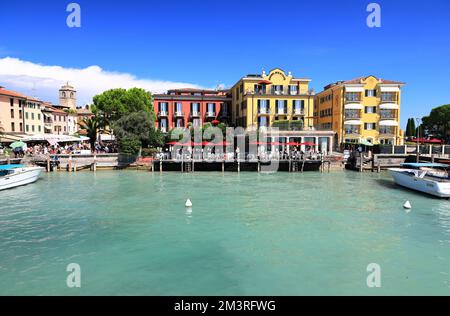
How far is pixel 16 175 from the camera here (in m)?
30.4

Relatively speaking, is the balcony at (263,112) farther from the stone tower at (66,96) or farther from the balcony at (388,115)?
the stone tower at (66,96)

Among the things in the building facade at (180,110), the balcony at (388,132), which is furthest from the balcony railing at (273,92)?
the balcony at (388,132)

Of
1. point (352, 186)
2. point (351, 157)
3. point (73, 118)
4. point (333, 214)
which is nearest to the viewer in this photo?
point (333, 214)

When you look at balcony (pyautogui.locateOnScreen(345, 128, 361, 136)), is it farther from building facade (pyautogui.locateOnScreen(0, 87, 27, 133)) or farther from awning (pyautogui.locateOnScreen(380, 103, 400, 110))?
building facade (pyautogui.locateOnScreen(0, 87, 27, 133))

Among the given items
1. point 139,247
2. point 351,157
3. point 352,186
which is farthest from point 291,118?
point 139,247

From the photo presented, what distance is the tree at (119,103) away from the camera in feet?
174

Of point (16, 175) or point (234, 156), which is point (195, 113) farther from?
point (16, 175)

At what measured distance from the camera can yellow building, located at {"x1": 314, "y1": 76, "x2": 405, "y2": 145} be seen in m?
53.6

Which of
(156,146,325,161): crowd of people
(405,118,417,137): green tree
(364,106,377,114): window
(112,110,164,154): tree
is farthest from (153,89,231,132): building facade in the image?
(405,118,417,137): green tree

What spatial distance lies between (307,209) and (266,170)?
19259mm

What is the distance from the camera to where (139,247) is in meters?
15.0

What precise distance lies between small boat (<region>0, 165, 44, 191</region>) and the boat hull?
3413 centimetres
